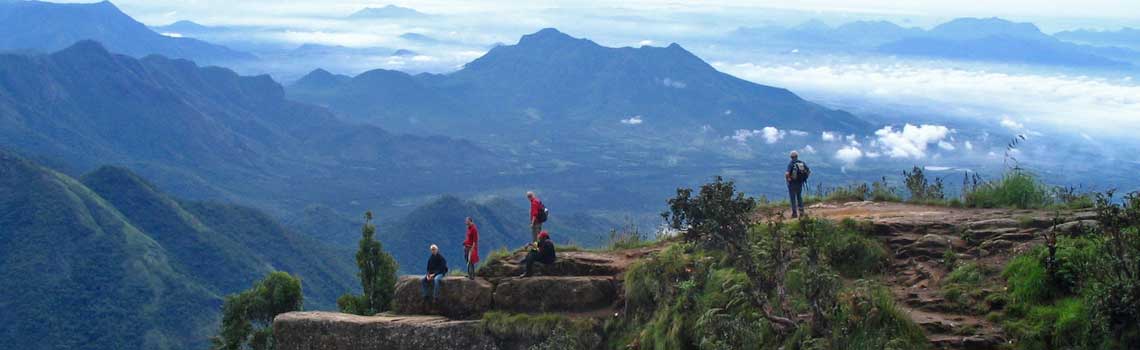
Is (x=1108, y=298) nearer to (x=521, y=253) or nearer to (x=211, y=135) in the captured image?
(x=521, y=253)

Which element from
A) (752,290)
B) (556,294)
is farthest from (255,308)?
(752,290)

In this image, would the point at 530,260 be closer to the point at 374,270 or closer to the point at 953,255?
the point at 953,255

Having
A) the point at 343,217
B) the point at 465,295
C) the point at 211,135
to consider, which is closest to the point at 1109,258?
the point at 465,295

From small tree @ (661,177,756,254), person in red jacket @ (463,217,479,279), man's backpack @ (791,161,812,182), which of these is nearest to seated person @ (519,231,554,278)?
person in red jacket @ (463,217,479,279)

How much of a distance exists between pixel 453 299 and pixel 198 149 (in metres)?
172

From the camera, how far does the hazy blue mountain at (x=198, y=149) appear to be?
491ft

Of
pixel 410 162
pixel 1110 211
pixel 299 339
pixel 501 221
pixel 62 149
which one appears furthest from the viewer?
pixel 410 162

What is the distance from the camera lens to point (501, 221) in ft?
349

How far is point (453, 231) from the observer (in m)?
104

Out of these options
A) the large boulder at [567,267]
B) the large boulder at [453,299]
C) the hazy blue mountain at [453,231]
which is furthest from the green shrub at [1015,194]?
the hazy blue mountain at [453,231]

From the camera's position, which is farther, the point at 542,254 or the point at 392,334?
the point at 542,254

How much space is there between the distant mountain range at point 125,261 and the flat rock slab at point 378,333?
2074 inches

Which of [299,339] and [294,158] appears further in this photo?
[294,158]

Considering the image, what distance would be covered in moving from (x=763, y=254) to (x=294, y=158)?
18094 cm
